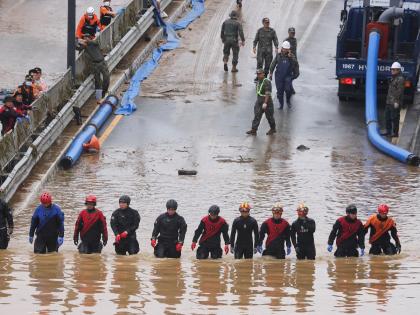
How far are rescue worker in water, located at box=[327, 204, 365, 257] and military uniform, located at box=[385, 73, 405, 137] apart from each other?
29.6 ft

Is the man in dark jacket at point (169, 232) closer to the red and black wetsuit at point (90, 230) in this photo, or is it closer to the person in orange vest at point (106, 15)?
the red and black wetsuit at point (90, 230)

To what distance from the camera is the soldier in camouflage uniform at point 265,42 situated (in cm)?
3475

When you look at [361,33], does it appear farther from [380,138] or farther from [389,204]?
[389,204]

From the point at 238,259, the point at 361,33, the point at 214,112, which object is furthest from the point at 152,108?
the point at 238,259

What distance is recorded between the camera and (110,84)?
34.1 meters

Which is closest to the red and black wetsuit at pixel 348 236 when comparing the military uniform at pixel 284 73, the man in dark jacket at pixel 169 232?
the man in dark jacket at pixel 169 232

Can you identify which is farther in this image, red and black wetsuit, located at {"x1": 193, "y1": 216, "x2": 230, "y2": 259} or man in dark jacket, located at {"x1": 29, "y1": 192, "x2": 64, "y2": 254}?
man in dark jacket, located at {"x1": 29, "y1": 192, "x2": 64, "y2": 254}

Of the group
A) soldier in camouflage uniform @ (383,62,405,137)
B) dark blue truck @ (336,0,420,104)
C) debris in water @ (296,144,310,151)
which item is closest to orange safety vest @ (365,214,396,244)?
debris in water @ (296,144,310,151)

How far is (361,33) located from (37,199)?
1151 centimetres

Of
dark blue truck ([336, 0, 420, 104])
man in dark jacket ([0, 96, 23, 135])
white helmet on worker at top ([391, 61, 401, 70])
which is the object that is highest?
dark blue truck ([336, 0, 420, 104])

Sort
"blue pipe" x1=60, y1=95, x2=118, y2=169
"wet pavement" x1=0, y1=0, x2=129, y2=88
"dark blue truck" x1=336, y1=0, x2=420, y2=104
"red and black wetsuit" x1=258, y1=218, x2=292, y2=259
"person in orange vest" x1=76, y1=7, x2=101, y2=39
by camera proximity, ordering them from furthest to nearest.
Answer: "person in orange vest" x1=76, y1=7, x2=101, y2=39, "wet pavement" x1=0, y1=0, x2=129, y2=88, "dark blue truck" x1=336, y1=0, x2=420, y2=104, "blue pipe" x1=60, y1=95, x2=118, y2=169, "red and black wetsuit" x1=258, y1=218, x2=292, y2=259

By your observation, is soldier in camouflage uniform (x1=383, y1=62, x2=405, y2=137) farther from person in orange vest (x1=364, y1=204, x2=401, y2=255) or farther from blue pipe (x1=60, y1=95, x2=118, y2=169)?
person in orange vest (x1=364, y1=204, x2=401, y2=255)

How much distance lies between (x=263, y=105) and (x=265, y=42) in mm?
4574

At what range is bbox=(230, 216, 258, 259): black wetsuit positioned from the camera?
22.0m
